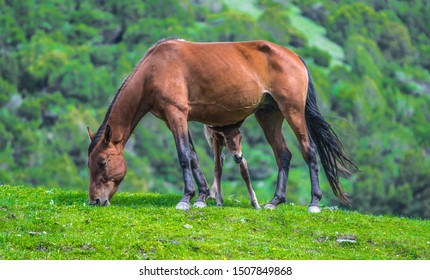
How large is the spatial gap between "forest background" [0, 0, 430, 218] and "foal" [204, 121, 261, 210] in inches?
2701

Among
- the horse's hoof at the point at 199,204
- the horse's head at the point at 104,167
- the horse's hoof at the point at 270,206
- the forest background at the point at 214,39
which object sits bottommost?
the forest background at the point at 214,39

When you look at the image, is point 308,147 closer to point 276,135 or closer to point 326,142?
point 326,142

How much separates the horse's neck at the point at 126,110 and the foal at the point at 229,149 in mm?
1666

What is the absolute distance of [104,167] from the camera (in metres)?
19.5

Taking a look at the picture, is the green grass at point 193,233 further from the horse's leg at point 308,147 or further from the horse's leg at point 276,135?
the horse's leg at point 276,135

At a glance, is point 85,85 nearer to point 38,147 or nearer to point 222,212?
point 38,147

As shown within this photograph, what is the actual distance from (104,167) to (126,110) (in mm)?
1209

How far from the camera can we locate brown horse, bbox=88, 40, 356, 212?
766 inches

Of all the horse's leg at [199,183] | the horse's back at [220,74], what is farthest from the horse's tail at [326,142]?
the horse's leg at [199,183]

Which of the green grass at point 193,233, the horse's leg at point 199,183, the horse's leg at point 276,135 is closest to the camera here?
the green grass at point 193,233

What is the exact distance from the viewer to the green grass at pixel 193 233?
623 inches

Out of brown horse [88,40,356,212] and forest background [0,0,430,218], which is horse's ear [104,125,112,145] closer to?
brown horse [88,40,356,212]

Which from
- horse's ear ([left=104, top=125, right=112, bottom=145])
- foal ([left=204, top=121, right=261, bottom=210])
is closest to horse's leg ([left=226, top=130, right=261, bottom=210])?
foal ([left=204, top=121, right=261, bottom=210])

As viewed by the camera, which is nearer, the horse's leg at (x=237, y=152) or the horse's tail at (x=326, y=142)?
the horse's leg at (x=237, y=152)
